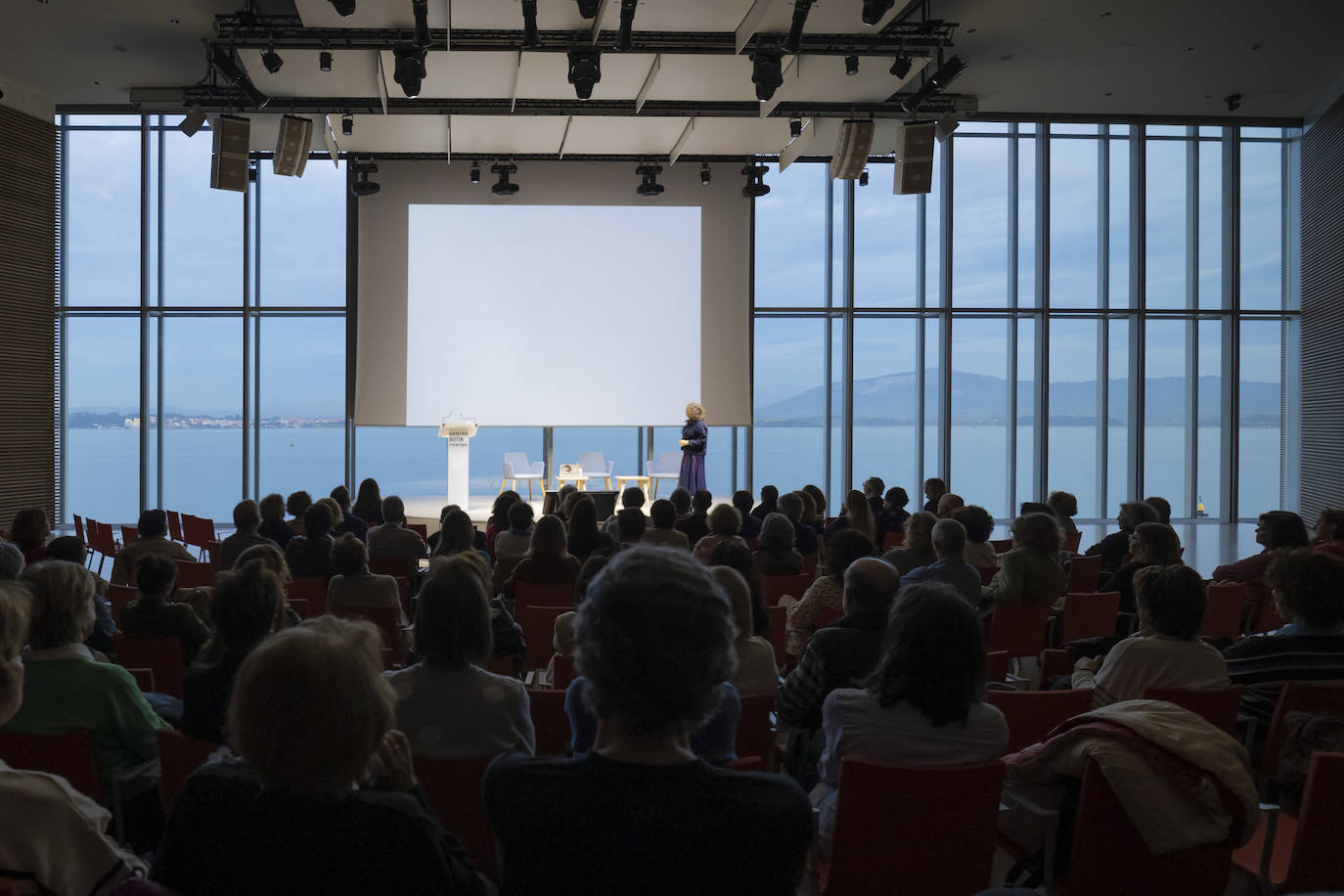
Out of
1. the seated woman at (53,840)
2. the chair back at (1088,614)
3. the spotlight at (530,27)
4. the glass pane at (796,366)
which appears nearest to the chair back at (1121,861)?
the seated woman at (53,840)

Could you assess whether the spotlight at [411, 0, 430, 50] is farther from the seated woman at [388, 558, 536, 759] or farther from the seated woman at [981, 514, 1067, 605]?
the seated woman at [388, 558, 536, 759]

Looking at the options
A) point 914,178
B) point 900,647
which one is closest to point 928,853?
point 900,647

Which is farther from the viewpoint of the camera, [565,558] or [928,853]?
[565,558]

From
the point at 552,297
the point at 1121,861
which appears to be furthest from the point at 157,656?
the point at 552,297

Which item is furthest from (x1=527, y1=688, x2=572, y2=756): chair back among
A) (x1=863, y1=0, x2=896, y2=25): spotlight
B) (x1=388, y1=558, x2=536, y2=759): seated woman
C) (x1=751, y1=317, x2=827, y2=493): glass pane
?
(x1=751, y1=317, x2=827, y2=493): glass pane

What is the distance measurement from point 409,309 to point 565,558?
8756 millimetres

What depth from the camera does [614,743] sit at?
4.56 feet

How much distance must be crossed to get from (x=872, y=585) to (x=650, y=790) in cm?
184

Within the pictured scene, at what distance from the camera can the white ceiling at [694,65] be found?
8.98 meters

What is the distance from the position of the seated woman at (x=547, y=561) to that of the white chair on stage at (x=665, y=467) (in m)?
8.00

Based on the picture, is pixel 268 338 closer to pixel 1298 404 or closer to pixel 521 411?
pixel 521 411

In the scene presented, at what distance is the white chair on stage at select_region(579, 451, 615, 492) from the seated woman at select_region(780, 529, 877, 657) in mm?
9093

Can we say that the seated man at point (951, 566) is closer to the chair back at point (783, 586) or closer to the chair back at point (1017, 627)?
the chair back at point (1017, 627)

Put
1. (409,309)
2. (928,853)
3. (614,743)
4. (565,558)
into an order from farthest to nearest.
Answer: (409,309), (565,558), (928,853), (614,743)
